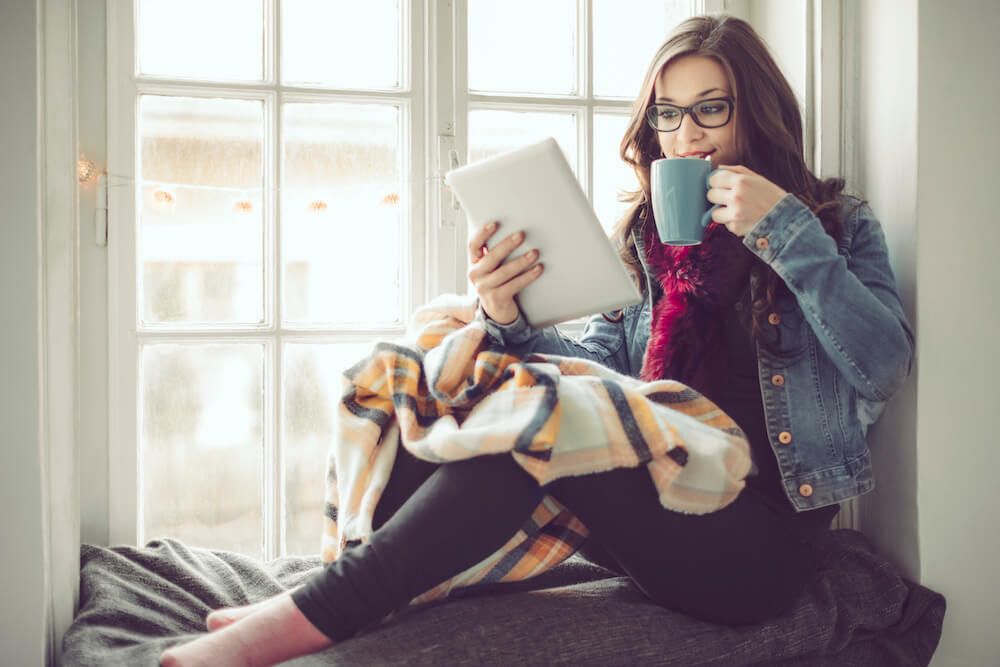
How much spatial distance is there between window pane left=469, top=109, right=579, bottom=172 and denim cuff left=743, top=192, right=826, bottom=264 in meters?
0.59

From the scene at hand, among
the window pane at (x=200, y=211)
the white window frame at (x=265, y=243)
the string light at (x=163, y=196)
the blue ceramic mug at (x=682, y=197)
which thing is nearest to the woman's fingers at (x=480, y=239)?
the blue ceramic mug at (x=682, y=197)

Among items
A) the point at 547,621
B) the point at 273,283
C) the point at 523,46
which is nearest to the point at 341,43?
the point at 523,46

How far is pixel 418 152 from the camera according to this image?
62.7 inches

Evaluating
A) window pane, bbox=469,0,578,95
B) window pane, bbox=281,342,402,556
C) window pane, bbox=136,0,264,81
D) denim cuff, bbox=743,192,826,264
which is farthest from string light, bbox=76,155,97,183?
denim cuff, bbox=743,192,826,264

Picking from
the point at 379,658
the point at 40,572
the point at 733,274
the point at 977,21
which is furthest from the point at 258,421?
the point at 977,21

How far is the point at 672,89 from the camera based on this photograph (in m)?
1.34

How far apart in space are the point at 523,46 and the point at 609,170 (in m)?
0.30

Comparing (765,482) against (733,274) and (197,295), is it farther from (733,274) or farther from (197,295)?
(197,295)

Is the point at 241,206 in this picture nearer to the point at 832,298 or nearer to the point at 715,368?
the point at 715,368

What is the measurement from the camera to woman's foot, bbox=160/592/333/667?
3.12 feet

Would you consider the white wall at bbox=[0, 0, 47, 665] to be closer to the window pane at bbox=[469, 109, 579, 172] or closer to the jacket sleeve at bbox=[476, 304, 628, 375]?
the jacket sleeve at bbox=[476, 304, 628, 375]

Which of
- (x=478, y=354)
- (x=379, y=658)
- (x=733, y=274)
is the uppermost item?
(x=733, y=274)

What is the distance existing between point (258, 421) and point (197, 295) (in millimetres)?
259

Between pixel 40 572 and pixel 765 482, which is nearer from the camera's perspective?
pixel 40 572
